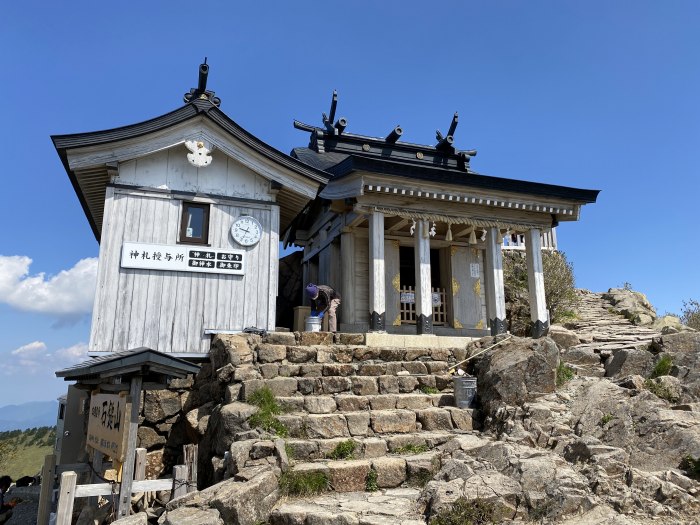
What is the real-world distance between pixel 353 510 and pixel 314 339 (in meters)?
4.45

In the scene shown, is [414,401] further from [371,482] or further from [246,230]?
[246,230]

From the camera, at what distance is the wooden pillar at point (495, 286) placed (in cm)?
1384

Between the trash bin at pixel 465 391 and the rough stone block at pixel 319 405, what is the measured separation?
236 centimetres

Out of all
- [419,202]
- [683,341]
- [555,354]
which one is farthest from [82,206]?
[683,341]

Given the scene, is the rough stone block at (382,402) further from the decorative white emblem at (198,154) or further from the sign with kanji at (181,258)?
the decorative white emblem at (198,154)

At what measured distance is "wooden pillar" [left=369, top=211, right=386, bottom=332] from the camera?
40.2 ft

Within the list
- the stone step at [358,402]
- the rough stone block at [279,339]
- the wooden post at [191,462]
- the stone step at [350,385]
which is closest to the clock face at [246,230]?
the rough stone block at [279,339]

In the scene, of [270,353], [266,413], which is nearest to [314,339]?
[270,353]

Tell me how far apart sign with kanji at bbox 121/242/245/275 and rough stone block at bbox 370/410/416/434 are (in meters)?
4.79

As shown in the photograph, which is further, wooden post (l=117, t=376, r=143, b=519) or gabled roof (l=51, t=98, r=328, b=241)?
gabled roof (l=51, t=98, r=328, b=241)

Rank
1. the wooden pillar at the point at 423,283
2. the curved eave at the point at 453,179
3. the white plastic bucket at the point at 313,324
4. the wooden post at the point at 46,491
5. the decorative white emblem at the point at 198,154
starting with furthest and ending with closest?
the wooden pillar at the point at 423,283
the curved eave at the point at 453,179
the white plastic bucket at the point at 313,324
the decorative white emblem at the point at 198,154
the wooden post at the point at 46,491

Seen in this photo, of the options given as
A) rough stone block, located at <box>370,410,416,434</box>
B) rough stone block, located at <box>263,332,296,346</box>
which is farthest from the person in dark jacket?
rough stone block, located at <box>370,410,416,434</box>

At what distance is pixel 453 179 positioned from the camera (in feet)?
43.6

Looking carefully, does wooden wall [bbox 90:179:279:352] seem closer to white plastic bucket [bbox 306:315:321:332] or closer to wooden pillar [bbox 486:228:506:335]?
white plastic bucket [bbox 306:315:321:332]
